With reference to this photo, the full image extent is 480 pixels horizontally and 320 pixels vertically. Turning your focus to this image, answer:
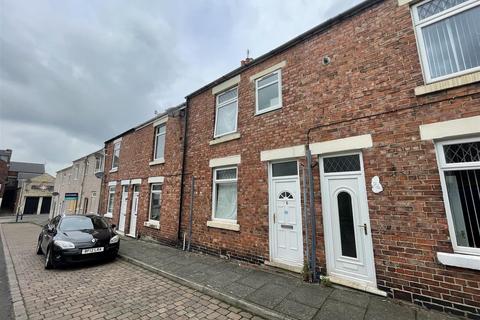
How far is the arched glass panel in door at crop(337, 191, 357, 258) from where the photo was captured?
4641 mm

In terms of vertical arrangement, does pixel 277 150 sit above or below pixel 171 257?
above

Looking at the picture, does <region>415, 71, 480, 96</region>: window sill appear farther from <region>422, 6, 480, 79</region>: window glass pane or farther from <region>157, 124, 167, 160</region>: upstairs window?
<region>157, 124, 167, 160</region>: upstairs window

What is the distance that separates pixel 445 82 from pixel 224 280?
5.84m

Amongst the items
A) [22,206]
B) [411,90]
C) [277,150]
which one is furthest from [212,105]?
[22,206]

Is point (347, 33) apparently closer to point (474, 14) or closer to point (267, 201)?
point (474, 14)

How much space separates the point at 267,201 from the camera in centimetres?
603

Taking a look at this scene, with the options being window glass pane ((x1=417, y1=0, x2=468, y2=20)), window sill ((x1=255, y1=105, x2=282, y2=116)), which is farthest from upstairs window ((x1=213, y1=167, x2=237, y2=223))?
window glass pane ((x1=417, y1=0, x2=468, y2=20))

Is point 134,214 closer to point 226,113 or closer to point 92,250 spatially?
point 92,250

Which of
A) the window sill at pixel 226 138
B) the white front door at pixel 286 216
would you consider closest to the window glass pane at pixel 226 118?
the window sill at pixel 226 138

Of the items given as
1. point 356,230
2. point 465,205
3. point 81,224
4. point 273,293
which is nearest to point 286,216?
point 356,230

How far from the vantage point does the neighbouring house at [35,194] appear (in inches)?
1565

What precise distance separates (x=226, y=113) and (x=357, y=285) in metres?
6.20

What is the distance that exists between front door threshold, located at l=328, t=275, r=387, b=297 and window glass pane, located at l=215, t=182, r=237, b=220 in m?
3.16

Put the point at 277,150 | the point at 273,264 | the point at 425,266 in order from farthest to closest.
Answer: the point at 277,150
the point at 273,264
the point at 425,266
